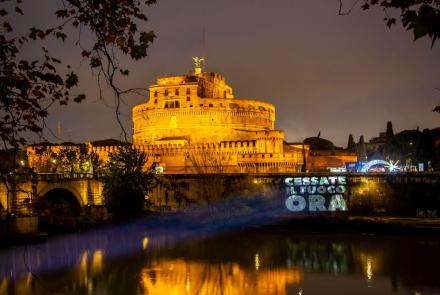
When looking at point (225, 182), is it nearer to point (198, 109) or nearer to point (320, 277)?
point (198, 109)

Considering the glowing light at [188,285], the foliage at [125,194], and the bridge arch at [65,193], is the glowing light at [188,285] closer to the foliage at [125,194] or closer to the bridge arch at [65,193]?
the foliage at [125,194]

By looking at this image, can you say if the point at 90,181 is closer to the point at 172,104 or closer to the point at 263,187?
the point at 263,187

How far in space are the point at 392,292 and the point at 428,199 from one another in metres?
23.5

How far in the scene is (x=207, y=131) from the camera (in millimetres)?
55000

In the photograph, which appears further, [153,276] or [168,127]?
[168,127]

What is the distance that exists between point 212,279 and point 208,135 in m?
36.2

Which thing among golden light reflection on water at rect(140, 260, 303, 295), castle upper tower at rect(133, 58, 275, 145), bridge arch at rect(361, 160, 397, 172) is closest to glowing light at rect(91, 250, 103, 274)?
golden light reflection on water at rect(140, 260, 303, 295)

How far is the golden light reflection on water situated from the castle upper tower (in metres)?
32.2

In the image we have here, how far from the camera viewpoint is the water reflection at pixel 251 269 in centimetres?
1736

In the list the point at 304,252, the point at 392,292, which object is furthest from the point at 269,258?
the point at 392,292

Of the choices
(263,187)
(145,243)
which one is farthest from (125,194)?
(263,187)

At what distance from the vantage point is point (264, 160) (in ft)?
156

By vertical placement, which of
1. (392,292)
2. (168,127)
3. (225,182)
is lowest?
(392,292)

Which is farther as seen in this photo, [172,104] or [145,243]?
[172,104]
